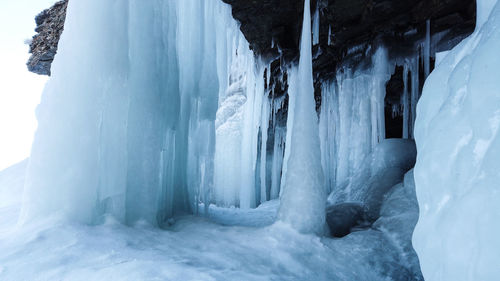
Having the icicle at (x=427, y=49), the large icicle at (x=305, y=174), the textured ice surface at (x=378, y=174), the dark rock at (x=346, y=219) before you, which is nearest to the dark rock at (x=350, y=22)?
the icicle at (x=427, y=49)

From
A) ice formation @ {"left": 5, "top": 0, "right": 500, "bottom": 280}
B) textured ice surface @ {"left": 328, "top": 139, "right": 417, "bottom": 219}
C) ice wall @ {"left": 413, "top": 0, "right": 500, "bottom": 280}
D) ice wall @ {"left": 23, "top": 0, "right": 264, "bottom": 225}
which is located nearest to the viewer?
ice wall @ {"left": 413, "top": 0, "right": 500, "bottom": 280}

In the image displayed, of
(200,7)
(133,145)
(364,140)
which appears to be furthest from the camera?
(364,140)

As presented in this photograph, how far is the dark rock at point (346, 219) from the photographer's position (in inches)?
204

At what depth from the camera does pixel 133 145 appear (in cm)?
395

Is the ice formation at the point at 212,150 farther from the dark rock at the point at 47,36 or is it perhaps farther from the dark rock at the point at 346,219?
the dark rock at the point at 47,36

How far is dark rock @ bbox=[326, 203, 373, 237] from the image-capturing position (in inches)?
204

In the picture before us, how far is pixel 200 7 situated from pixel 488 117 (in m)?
5.41

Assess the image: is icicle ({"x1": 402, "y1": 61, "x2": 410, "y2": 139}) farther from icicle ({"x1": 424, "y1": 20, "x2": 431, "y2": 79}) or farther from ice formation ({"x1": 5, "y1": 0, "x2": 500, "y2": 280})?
icicle ({"x1": 424, "y1": 20, "x2": 431, "y2": 79})

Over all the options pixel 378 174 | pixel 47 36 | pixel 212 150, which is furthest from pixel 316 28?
pixel 47 36

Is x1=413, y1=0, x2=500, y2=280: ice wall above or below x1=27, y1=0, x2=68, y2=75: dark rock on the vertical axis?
below

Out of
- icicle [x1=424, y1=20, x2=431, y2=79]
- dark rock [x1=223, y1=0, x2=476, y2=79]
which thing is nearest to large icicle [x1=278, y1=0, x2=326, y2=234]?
dark rock [x1=223, y1=0, x2=476, y2=79]

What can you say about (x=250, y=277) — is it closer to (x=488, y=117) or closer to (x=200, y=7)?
(x=488, y=117)

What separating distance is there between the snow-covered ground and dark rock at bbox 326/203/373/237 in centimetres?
76

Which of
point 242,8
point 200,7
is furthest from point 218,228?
point 242,8
